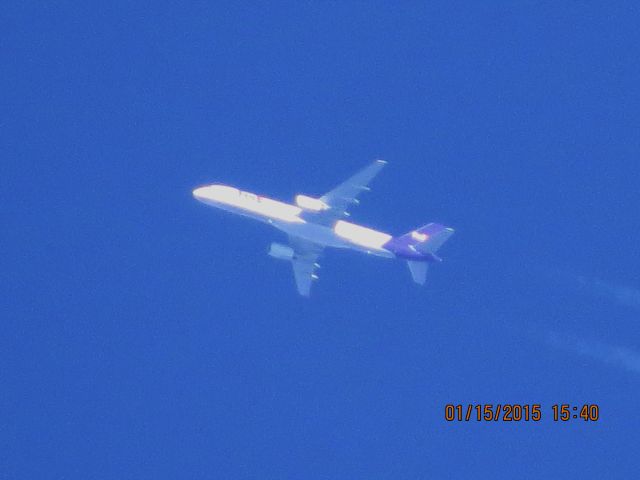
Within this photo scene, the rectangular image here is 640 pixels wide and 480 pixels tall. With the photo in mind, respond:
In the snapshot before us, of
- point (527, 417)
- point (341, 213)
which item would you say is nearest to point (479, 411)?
point (527, 417)

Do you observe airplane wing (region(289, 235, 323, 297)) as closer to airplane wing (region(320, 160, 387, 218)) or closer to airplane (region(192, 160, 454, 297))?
airplane (region(192, 160, 454, 297))

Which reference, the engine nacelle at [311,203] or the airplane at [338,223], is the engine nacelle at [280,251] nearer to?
the airplane at [338,223]

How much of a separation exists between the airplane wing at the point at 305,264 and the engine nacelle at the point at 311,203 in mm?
7749

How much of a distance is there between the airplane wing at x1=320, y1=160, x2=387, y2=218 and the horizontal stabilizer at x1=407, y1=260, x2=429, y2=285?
5662 mm

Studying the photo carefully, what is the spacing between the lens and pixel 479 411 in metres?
100

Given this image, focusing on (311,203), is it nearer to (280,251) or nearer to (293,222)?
(293,222)

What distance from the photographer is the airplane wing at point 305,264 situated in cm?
10475

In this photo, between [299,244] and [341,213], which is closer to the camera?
[341,213]

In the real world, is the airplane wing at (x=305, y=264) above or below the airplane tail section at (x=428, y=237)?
above

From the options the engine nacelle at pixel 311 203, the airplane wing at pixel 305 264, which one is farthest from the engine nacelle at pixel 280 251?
the engine nacelle at pixel 311 203

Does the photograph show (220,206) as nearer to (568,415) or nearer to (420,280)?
(420,280)

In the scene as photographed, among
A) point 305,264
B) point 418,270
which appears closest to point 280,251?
point 305,264

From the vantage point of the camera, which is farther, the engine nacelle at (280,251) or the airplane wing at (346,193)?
the engine nacelle at (280,251)

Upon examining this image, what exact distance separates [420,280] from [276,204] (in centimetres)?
1120
